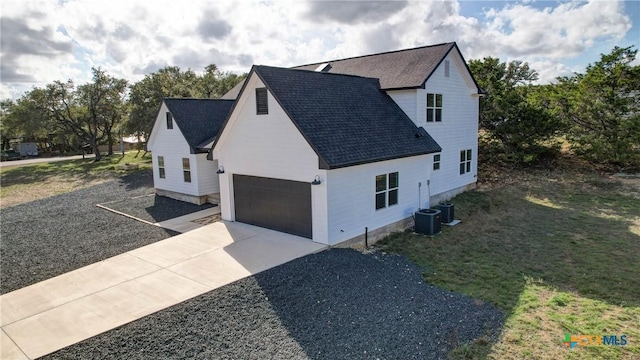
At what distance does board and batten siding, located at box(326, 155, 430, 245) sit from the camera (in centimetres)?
1184

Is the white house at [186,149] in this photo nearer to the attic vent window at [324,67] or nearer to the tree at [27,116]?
the attic vent window at [324,67]

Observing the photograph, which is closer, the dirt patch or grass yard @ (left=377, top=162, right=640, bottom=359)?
grass yard @ (left=377, top=162, right=640, bottom=359)

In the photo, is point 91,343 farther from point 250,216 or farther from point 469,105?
point 469,105

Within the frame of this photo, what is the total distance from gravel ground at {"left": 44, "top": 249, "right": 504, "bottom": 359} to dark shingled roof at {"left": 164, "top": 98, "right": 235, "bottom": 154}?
11043 millimetres

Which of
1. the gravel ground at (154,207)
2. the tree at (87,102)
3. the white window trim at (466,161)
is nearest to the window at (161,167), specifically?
the gravel ground at (154,207)

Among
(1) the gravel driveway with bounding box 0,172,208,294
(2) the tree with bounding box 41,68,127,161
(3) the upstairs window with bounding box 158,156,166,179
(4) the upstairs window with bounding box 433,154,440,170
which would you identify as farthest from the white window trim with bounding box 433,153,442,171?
(2) the tree with bounding box 41,68,127,161

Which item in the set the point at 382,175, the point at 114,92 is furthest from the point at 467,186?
the point at 114,92

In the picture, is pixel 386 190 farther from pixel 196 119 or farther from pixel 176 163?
pixel 176 163

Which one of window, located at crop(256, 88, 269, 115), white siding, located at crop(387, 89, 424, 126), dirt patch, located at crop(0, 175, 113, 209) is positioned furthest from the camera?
dirt patch, located at crop(0, 175, 113, 209)

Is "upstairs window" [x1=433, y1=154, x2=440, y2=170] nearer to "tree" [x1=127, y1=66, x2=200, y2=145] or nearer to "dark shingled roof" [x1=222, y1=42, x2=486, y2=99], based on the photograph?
"dark shingled roof" [x1=222, y1=42, x2=486, y2=99]

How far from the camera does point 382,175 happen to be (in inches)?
528

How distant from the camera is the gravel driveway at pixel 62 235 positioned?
11.2 m

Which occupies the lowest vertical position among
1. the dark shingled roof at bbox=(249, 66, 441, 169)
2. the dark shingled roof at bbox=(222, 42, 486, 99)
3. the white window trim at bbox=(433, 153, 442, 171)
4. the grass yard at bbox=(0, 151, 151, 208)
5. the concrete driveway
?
the concrete driveway

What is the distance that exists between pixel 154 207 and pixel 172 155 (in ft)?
9.70
